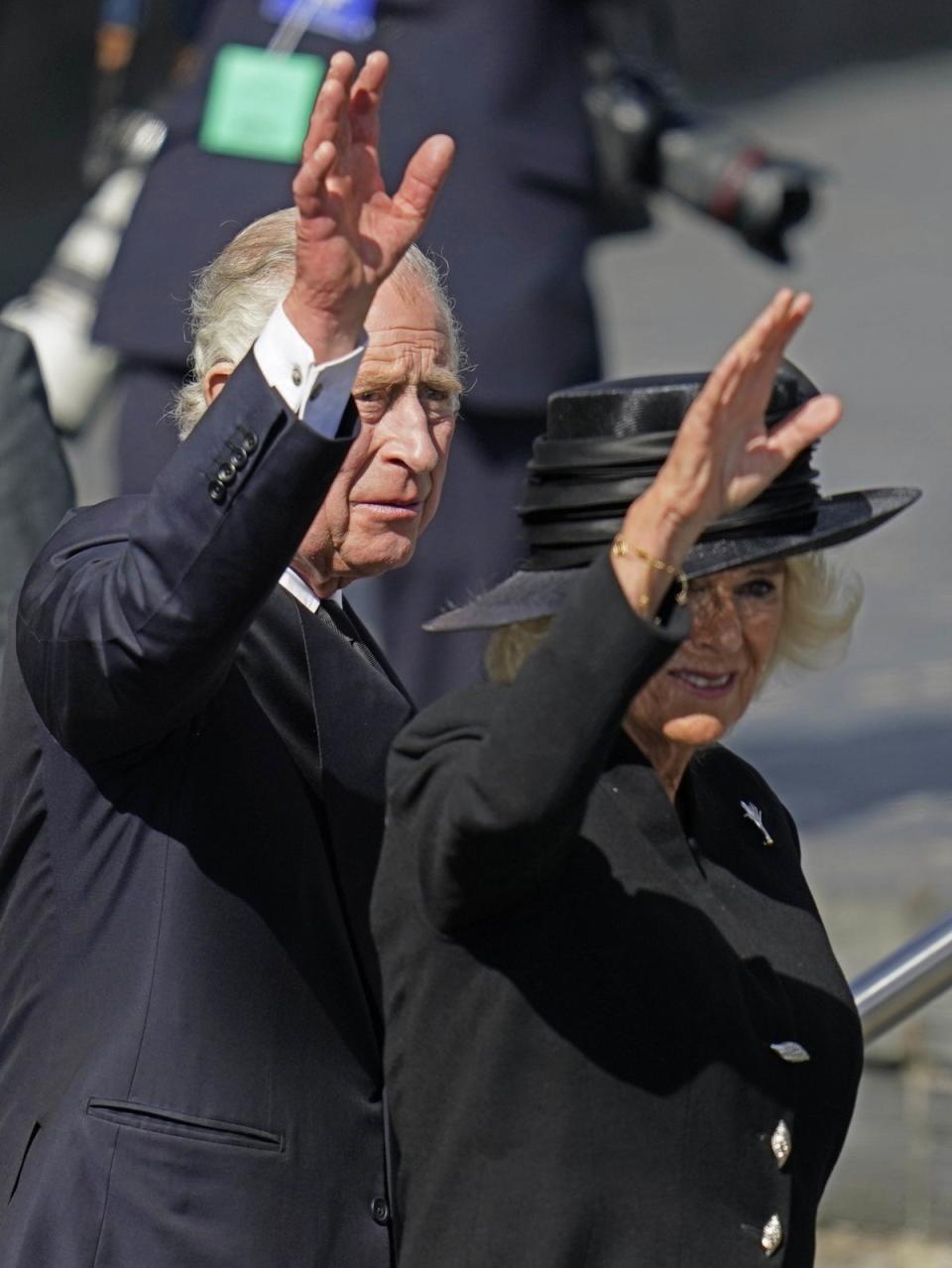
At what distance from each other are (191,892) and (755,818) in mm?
491

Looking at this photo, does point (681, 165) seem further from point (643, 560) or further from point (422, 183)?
point (643, 560)

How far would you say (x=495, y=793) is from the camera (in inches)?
66.5

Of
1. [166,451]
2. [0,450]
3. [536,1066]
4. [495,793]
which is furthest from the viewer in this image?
[166,451]

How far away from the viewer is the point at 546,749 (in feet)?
5.52

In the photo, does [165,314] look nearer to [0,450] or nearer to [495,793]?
[0,450]

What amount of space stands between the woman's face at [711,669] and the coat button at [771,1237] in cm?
38

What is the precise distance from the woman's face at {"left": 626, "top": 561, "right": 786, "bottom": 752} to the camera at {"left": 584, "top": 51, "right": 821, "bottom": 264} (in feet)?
8.45

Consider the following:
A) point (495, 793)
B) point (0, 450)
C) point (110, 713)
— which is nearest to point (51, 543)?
point (110, 713)

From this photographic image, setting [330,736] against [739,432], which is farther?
[330,736]

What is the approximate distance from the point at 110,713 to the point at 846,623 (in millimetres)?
653

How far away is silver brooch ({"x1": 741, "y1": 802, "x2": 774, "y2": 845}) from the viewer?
7.06 ft

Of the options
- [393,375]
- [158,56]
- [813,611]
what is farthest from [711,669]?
[158,56]

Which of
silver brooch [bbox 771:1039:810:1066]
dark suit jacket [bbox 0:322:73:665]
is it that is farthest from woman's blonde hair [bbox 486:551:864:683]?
dark suit jacket [bbox 0:322:73:665]

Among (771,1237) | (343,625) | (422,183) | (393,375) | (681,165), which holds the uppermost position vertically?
(422,183)
